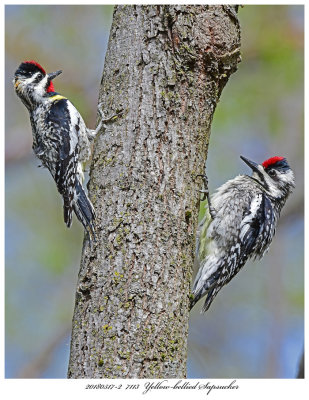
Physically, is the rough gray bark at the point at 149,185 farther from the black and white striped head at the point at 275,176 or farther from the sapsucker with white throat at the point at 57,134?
the black and white striped head at the point at 275,176

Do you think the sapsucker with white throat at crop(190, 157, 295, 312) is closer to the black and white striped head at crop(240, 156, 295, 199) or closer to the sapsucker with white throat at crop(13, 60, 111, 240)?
the black and white striped head at crop(240, 156, 295, 199)

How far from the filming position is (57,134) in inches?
167

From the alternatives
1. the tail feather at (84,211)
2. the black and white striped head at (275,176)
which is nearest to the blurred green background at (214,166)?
the black and white striped head at (275,176)

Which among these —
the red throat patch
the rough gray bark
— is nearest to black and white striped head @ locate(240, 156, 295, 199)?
the red throat patch

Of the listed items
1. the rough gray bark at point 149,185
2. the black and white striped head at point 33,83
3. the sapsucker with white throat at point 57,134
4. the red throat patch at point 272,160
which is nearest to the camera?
the rough gray bark at point 149,185

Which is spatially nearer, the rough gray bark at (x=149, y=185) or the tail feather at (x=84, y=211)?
the rough gray bark at (x=149, y=185)

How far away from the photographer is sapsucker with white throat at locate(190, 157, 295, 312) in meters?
4.27

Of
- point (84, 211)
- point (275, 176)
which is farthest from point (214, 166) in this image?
point (84, 211)

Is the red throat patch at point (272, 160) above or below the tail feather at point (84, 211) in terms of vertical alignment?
above

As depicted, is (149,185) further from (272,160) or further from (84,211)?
(272,160)

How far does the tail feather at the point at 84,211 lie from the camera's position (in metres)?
2.96

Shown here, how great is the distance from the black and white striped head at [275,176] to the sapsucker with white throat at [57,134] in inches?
61.4

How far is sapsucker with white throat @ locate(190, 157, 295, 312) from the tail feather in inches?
44.7

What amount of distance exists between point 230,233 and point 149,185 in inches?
67.1
